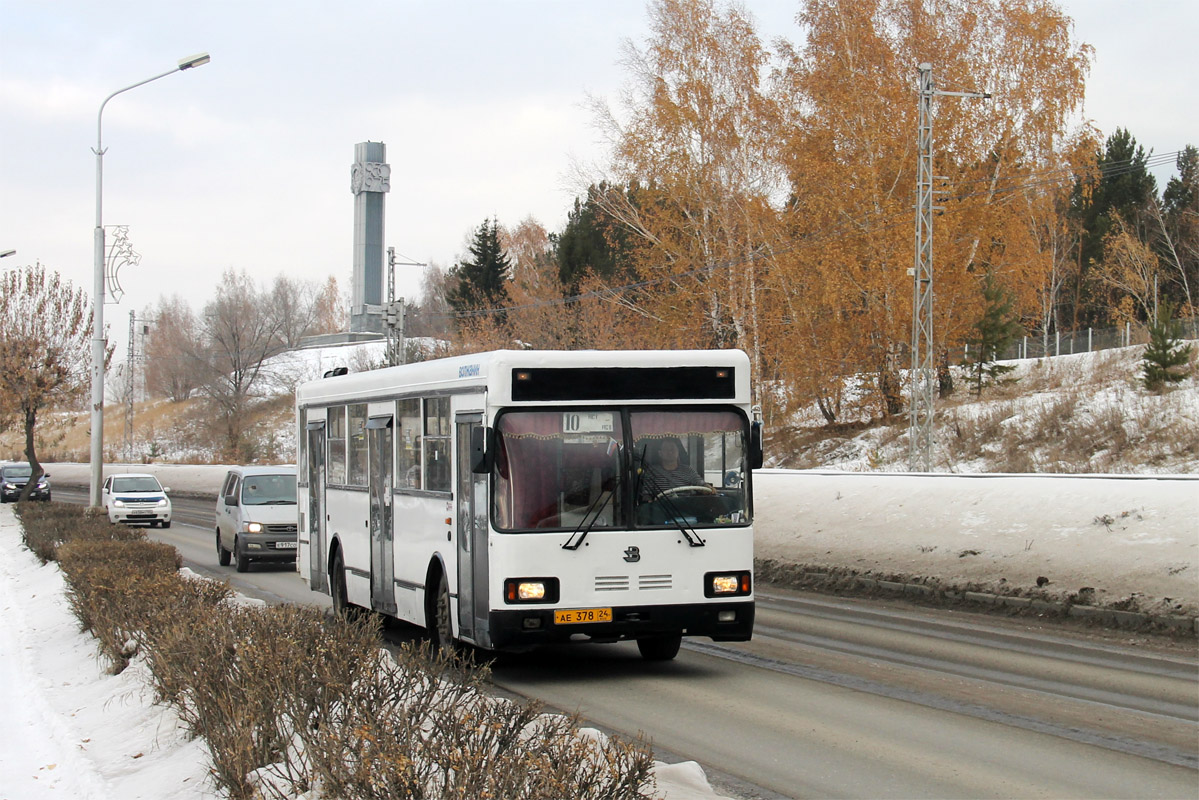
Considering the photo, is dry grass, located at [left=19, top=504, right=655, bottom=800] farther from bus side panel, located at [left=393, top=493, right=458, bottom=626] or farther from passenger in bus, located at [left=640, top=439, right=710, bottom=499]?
passenger in bus, located at [left=640, top=439, right=710, bottom=499]

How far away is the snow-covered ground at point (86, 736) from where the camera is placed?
7223 mm

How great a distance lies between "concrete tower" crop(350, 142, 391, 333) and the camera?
9238 cm

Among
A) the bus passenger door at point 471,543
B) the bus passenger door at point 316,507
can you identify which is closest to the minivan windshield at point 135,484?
the bus passenger door at point 316,507

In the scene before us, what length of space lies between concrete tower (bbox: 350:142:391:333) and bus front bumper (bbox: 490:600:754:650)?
82167 mm

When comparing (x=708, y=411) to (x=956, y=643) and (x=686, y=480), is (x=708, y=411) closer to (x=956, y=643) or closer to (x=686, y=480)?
(x=686, y=480)

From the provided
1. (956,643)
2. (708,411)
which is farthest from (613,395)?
(956,643)

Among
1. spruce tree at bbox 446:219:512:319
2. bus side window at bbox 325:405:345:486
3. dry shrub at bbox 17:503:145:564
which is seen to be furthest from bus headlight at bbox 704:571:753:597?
spruce tree at bbox 446:219:512:319

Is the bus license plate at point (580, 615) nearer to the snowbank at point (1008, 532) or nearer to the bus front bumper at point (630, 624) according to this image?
the bus front bumper at point (630, 624)

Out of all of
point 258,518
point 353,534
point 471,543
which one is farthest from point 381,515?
point 258,518

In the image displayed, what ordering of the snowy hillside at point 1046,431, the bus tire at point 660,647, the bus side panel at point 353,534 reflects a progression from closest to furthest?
the bus tire at point 660,647, the bus side panel at point 353,534, the snowy hillside at point 1046,431

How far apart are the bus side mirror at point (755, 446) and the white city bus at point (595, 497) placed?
0.03m

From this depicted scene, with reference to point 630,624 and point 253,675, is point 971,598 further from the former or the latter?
point 253,675

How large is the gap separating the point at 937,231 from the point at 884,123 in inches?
192

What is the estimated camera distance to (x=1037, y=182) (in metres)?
44.4
